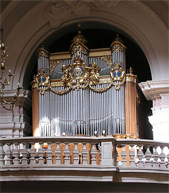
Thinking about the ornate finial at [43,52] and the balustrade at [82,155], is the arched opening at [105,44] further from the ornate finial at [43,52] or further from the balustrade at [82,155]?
the balustrade at [82,155]

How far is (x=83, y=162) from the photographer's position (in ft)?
37.9

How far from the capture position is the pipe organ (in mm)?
14070

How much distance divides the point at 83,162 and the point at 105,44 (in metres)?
5.16

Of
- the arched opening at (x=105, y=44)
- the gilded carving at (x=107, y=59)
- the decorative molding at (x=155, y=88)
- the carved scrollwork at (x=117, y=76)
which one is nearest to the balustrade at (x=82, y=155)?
the decorative molding at (x=155, y=88)

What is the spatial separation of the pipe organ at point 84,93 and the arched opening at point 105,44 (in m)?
0.59

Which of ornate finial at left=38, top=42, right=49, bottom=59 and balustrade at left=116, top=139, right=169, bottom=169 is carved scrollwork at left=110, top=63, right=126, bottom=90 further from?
balustrade at left=116, top=139, right=169, bottom=169

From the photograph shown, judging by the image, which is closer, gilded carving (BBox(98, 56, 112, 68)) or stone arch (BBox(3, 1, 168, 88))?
stone arch (BBox(3, 1, 168, 88))

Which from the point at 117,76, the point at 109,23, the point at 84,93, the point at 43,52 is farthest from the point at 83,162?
the point at 109,23

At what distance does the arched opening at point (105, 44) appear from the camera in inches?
605

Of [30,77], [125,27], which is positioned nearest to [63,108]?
[30,77]

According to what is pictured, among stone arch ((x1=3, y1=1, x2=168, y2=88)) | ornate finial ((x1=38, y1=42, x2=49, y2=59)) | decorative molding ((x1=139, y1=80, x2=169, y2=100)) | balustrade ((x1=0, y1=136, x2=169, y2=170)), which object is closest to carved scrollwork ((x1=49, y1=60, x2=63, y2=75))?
ornate finial ((x1=38, y1=42, x2=49, y2=59))

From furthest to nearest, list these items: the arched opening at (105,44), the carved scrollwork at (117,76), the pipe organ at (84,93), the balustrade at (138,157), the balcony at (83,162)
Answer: the arched opening at (105,44) < the carved scrollwork at (117,76) < the pipe organ at (84,93) < the balustrade at (138,157) < the balcony at (83,162)

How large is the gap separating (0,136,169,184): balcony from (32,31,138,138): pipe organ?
2.06 meters

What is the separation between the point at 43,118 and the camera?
1437cm
